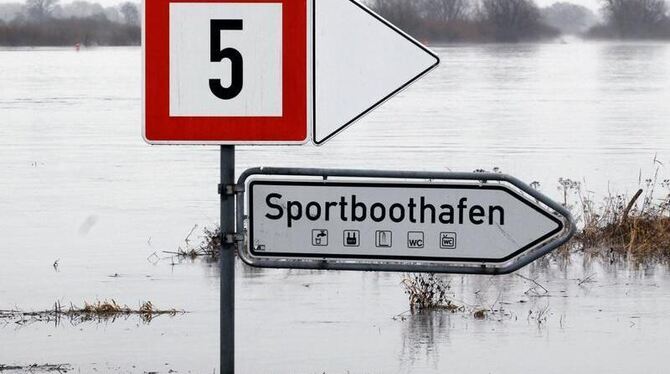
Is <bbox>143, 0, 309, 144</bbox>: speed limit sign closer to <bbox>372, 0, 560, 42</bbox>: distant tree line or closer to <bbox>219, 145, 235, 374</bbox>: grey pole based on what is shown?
<bbox>219, 145, 235, 374</bbox>: grey pole

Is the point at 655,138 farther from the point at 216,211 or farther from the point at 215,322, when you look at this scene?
the point at 215,322

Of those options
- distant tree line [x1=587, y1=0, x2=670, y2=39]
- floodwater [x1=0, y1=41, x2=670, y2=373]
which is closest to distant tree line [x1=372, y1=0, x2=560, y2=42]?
distant tree line [x1=587, y1=0, x2=670, y2=39]

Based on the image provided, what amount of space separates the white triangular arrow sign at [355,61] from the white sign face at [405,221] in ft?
0.84

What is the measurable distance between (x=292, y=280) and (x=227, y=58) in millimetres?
5051

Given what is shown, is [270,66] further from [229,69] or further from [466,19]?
[466,19]

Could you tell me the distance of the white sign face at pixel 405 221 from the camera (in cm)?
553

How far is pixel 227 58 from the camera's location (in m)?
5.55

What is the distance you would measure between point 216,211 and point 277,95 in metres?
10.1

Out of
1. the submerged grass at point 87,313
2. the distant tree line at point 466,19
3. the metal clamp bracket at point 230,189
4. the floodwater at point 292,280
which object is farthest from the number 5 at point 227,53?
the distant tree line at point 466,19

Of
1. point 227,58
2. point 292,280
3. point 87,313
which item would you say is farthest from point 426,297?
point 227,58

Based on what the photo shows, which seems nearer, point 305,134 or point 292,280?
point 305,134

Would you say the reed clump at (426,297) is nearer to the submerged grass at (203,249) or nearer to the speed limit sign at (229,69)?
the submerged grass at (203,249)

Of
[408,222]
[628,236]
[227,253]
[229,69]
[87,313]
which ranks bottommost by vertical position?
[87,313]

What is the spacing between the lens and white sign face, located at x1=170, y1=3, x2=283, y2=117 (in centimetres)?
554
